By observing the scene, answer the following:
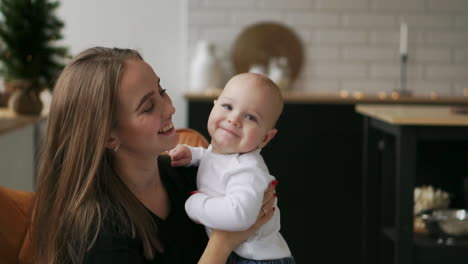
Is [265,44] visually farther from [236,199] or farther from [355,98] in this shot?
[236,199]

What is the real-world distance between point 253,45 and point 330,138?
83 centimetres

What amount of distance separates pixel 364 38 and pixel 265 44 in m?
0.68

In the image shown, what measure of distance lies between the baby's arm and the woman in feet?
0.14

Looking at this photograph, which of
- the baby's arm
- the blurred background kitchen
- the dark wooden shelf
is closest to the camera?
the baby's arm

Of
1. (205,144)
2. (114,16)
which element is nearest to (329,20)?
(114,16)

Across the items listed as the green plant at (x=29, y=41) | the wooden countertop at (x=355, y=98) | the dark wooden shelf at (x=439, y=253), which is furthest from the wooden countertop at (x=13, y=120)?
the dark wooden shelf at (x=439, y=253)

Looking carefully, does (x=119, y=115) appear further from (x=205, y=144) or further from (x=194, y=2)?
(x=194, y=2)

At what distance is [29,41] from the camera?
356 cm

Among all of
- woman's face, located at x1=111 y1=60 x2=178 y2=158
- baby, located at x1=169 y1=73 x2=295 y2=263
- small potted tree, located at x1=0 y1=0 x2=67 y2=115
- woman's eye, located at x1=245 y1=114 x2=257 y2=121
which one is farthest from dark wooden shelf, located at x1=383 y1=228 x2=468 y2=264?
small potted tree, located at x1=0 y1=0 x2=67 y2=115

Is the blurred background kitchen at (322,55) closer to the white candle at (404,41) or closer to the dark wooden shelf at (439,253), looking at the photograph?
the white candle at (404,41)

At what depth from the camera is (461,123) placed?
2957 millimetres

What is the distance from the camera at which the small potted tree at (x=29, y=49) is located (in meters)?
3.54

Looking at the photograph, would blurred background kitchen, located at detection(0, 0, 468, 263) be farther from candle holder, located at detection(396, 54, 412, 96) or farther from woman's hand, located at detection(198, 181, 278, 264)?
woman's hand, located at detection(198, 181, 278, 264)

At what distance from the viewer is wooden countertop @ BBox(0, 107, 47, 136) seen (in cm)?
314
